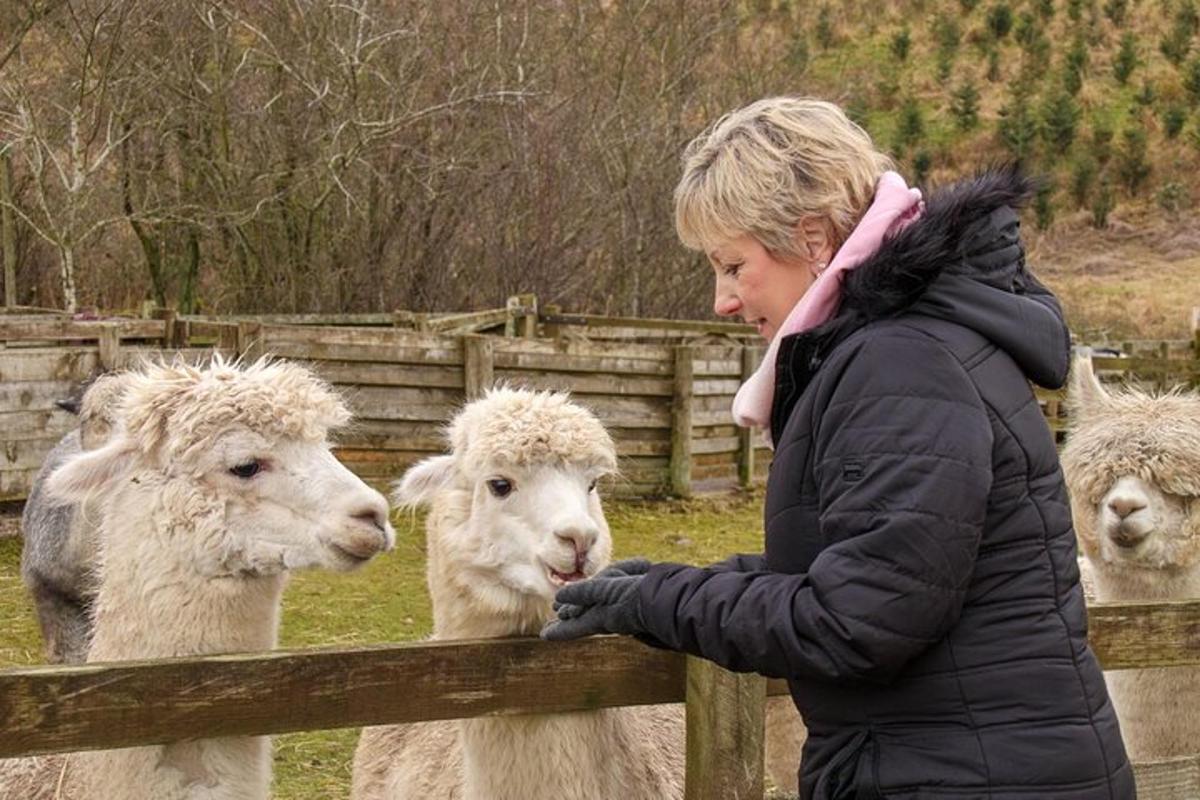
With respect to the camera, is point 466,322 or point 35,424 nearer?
point 35,424

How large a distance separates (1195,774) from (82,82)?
13.7 meters

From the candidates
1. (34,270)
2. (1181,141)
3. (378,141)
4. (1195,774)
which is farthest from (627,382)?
(1181,141)

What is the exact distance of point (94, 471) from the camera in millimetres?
3305

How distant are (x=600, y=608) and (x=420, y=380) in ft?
28.0

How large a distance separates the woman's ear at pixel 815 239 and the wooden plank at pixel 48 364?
27.6 ft

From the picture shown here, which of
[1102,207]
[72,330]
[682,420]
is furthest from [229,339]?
[1102,207]

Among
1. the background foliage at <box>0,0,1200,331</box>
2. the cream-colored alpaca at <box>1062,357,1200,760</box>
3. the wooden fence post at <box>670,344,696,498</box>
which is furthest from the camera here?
the background foliage at <box>0,0,1200,331</box>

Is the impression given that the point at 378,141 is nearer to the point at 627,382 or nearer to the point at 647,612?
the point at 627,382

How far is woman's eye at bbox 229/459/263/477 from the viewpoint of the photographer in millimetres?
3232

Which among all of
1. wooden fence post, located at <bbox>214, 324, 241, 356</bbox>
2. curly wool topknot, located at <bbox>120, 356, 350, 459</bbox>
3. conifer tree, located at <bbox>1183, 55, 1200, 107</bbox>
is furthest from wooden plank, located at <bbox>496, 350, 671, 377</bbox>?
conifer tree, located at <bbox>1183, 55, 1200, 107</bbox>

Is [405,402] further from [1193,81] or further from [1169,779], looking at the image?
[1193,81]

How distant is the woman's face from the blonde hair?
2cm

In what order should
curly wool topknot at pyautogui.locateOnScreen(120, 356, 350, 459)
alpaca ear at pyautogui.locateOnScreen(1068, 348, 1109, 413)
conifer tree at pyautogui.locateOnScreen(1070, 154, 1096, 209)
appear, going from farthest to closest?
1. conifer tree at pyautogui.locateOnScreen(1070, 154, 1096, 209)
2. alpaca ear at pyautogui.locateOnScreen(1068, 348, 1109, 413)
3. curly wool topknot at pyautogui.locateOnScreen(120, 356, 350, 459)

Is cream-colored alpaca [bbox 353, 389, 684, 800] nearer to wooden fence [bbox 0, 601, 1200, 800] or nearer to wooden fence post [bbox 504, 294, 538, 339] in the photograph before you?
wooden fence [bbox 0, 601, 1200, 800]
